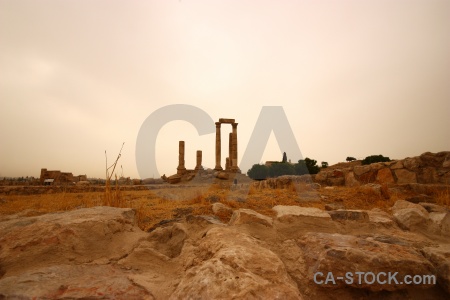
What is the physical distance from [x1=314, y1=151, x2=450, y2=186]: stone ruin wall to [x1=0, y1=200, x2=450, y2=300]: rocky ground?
636cm

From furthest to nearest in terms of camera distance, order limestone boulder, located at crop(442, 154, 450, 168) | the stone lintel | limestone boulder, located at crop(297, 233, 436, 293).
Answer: the stone lintel < limestone boulder, located at crop(442, 154, 450, 168) < limestone boulder, located at crop(297, 233, 436, 293)

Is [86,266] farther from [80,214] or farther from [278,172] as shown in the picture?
[278,172]

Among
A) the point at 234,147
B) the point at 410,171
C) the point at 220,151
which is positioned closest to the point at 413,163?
the point at 410,171

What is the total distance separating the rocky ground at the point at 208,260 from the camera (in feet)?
4.01

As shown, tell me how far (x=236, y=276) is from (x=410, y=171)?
27.1 feet

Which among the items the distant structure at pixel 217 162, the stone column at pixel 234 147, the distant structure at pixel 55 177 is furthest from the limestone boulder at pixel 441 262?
the stone column at pixel 234 147

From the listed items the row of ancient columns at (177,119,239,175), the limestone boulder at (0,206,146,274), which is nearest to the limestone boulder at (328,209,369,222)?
the limestone boulder at (0,206,146,274)

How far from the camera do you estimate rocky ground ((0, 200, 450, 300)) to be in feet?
4.01

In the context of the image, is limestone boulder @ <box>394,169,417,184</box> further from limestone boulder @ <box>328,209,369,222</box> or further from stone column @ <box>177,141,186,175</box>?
stone column @ <box>177,141,186,175</box>

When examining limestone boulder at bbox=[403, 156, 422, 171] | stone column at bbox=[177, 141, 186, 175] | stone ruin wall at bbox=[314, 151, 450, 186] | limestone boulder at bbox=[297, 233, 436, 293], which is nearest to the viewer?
limestone boulder at bbox=[297, 233, 436, 293]

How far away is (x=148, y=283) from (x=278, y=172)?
4112cm

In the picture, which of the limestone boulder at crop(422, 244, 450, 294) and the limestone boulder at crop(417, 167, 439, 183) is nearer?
the limestone boulder at crop(422, 244, 450, 294)

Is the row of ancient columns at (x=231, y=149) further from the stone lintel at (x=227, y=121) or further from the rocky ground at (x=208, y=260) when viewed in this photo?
the rocky ground at (x=208, y=260)

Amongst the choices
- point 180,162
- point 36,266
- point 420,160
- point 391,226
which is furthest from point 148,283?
point 180,162
